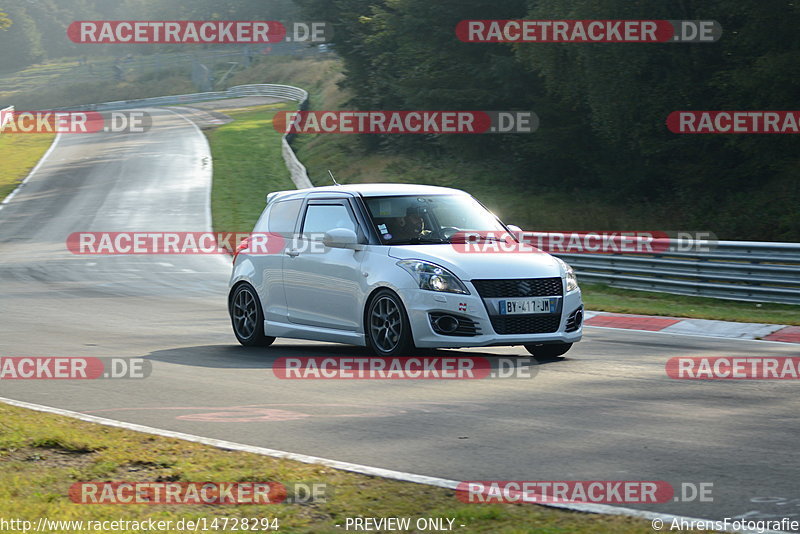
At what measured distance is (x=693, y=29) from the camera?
1110 inches

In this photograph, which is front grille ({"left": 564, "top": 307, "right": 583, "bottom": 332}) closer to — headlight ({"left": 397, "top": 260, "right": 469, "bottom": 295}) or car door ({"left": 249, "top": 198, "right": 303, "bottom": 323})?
headlight ({"left": 397, "top": 260, "right": 469, "bottom": 295})

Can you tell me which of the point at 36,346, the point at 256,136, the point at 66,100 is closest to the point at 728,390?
the point at 36,346

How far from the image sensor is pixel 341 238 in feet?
37.7

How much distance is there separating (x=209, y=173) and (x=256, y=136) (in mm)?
10106

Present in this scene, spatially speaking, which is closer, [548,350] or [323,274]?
[548,350]

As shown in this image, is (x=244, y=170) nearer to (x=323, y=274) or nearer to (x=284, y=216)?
(x=284, y=216)

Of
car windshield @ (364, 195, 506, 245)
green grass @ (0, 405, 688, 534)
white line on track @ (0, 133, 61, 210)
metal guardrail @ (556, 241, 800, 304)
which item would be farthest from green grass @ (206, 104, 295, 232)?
green grass @ (0, 405, 688, 534)

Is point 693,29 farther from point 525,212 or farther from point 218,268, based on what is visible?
point 218,268

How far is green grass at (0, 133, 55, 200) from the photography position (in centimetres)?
4538

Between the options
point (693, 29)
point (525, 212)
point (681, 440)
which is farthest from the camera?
point (525, 212)

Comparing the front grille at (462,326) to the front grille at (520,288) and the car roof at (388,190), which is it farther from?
the car roof at (388,190)

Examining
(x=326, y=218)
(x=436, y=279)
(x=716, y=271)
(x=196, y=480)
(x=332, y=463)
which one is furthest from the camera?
(x=716, y=271)

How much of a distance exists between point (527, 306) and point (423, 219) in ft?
5.38

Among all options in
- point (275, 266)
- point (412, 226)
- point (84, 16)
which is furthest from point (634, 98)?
point (84, 16)
